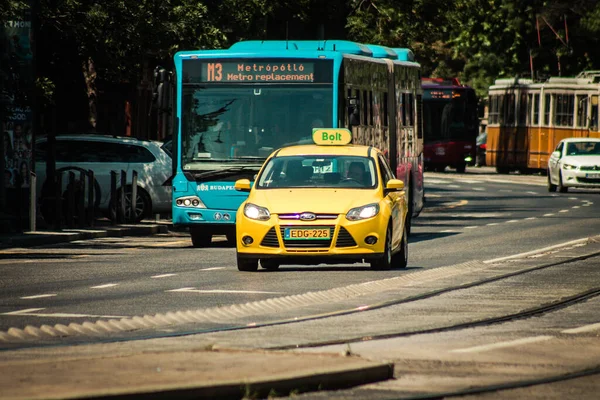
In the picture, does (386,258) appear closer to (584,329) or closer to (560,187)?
(584,329)

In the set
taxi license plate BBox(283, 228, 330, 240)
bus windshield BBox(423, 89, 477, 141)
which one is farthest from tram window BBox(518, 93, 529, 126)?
taxi license plate BBox(283, 228, 330, 240)

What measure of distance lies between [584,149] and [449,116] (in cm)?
1983

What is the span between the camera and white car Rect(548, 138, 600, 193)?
4466cm

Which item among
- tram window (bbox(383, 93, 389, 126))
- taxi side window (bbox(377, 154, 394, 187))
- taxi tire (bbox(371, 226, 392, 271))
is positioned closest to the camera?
taxi tire (bbox(371, 226, 392, 271))

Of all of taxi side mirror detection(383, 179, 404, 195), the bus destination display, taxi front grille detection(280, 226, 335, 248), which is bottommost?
taxi front grille detection(280, 226, 335, 248)

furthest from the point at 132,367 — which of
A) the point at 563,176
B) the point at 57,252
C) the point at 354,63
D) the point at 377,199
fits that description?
the point at 563,176

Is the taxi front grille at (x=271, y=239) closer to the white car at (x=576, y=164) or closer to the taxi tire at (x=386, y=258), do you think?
the taxi tire at (x=386, y=258)

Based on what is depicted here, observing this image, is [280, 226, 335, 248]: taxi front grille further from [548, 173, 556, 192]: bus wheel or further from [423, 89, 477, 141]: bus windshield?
[423, 89, 477, 141]: bus windshield

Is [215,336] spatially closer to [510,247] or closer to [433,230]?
[510,247]

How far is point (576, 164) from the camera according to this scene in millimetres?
44844

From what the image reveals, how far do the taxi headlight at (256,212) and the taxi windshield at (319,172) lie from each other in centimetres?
69

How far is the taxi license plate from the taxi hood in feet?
0.68

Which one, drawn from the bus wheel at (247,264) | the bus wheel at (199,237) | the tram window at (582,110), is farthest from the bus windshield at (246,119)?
the tram window at (582,110)

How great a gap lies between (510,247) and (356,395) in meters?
15.0
